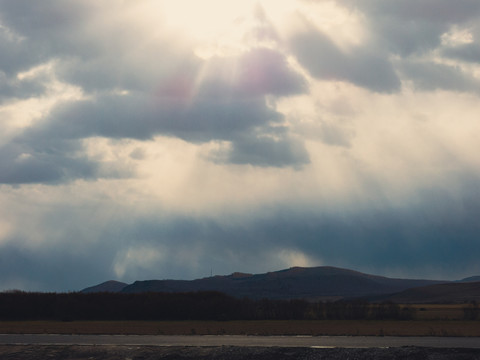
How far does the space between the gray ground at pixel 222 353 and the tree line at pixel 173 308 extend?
54.1 meters

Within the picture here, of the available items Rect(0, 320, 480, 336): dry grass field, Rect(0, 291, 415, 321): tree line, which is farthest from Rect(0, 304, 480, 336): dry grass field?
Rect(0, 291, 415, 321): tree line

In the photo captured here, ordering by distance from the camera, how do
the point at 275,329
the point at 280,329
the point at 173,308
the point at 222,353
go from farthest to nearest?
1. the point at 173,308
2. the point at 280,329
3. the point at 275,329
4. the point at 222,353

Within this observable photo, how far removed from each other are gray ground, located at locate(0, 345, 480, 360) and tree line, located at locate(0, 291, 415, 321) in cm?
5406

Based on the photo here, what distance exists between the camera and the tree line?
293ft

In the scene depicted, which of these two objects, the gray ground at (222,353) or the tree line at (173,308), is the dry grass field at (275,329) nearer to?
the tree line at (173,308)

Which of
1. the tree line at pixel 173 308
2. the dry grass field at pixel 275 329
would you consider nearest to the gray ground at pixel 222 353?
the dry grass field at pixel 275 329

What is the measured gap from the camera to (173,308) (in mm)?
94375

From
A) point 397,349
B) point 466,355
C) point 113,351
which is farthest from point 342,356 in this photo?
point 113,351

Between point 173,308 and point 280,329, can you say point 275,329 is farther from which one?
point 173,308

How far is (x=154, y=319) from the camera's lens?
93.0 meters

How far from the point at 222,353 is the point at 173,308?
Answer: 6161 centimetres

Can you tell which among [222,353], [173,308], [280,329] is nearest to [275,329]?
[280,329]

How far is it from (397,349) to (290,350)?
585 centimetres

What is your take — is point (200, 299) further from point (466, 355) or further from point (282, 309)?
point (466, 355)
